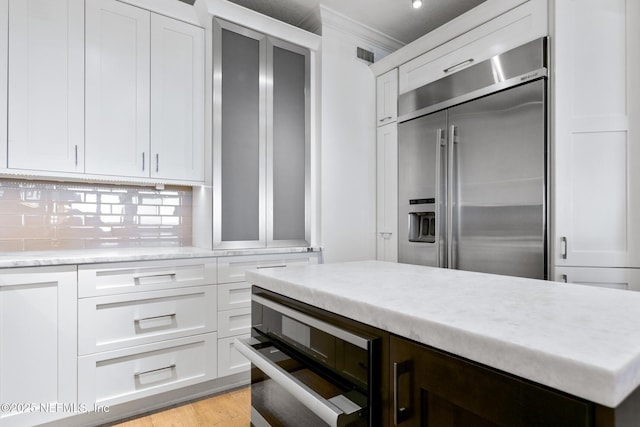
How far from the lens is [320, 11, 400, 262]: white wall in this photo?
3070 millimetres

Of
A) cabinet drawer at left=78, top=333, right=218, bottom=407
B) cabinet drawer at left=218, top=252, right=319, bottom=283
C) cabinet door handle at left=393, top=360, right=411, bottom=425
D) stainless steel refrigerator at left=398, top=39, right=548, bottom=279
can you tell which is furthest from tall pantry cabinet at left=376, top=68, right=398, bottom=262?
cabinet door handle at left=393, top=360, right=411, bottom=425

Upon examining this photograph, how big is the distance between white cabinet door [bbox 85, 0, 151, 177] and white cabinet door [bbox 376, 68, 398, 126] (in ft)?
6.34

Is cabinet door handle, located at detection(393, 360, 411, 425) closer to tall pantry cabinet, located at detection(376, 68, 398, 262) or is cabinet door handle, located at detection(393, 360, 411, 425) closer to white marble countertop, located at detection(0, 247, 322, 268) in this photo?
white marble countertop, located at detection(0, 247, 322, 268)

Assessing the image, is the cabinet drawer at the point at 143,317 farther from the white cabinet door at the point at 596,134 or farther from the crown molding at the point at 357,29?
the crown molding at the point at 357,29

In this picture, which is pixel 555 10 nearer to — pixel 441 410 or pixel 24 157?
pixel 441 410

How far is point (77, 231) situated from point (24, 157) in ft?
2.07

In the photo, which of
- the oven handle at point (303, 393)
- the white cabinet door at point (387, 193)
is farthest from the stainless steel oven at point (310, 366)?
the white cabinet door at point (387, 193)

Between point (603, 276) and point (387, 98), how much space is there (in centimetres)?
210

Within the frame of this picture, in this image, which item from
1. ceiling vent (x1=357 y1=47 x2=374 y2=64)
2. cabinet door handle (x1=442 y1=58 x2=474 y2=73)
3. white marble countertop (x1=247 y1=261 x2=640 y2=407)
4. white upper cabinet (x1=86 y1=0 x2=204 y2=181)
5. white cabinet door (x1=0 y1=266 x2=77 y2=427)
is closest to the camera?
white marble countertop (x1=247 y1=261 x2=640 y2=407)

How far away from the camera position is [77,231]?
98.2 inches

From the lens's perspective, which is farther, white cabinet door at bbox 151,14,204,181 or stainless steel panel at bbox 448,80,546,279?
white cabinet door at bbox 151,14,204,181

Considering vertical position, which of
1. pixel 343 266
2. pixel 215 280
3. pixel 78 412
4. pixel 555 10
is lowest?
pixel 78 412

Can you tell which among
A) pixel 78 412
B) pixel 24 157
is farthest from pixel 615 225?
pixel 24 157

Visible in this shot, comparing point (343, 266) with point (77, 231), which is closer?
Answer: point (343, 266)
